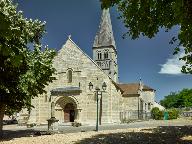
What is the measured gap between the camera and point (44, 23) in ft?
80.3

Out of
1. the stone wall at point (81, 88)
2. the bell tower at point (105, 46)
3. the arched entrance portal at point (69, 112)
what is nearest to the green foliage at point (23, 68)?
the stone wall at point (81, 88)

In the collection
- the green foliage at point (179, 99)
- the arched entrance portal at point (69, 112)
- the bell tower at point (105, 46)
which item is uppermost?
the bell tower at point (105, 46)

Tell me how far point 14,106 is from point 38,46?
15.3 feet

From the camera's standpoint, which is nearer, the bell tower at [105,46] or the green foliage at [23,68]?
the green foliage at [23,68]

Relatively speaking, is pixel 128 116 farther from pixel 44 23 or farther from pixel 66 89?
pixel 44 23

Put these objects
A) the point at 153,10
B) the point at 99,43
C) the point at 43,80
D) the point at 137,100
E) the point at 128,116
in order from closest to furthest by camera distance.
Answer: the point at 153,10, the point at 43,80, the point at 128,116, the point at 137,100, the point at 99,43

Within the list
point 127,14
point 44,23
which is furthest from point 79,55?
point 127,14

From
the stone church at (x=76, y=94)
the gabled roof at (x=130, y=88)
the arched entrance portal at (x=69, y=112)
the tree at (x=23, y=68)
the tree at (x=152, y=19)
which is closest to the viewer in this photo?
the tree at (x=152, y=19)

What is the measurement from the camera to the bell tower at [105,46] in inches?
3403

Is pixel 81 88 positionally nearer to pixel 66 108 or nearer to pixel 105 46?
pixel 66 108

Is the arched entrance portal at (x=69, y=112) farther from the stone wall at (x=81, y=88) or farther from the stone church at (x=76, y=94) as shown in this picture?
the stone wall at (x=81, y=88)

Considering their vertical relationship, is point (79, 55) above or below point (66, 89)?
above

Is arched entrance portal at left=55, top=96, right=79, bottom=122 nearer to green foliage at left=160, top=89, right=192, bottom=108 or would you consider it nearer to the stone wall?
the stone wall

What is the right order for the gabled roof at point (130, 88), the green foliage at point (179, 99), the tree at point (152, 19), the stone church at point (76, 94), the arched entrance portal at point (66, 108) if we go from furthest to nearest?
the green foliage at point (179, 99) < the gabled roof at point (130, 88) < the arched entrance portal at point (66, 108) < the stone church at point (76, 94) < the tree at point (152, 19)
